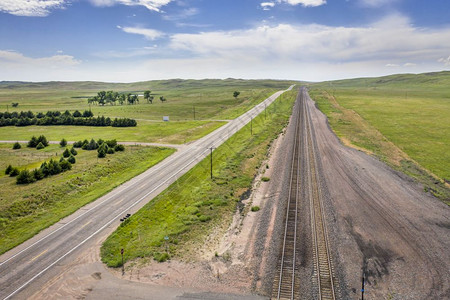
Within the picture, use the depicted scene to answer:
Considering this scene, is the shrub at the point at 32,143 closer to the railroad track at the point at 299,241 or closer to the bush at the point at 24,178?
the bush at the point at 24,178

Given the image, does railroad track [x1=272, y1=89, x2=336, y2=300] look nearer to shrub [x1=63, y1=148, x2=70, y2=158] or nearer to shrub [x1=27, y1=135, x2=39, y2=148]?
shrub [x1=63, y1=148, x2=70, y2=158]

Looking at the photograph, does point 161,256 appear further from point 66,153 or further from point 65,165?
point 66,153

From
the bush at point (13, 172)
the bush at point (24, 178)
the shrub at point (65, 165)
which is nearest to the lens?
the bush at point (24, 178)

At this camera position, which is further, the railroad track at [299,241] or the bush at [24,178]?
the bush at [24,178]

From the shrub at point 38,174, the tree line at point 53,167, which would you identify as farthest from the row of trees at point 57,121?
the shrub at point 38,174

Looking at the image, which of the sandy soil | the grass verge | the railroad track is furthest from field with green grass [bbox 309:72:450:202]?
the railroad track
